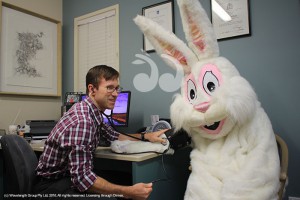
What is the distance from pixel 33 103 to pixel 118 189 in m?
1.67

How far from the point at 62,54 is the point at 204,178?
2120mm

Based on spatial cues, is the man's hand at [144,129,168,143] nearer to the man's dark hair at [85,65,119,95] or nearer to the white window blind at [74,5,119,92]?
the man's dark hair at [85,65,119,95]

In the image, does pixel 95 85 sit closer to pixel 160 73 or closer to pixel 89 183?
pixel 89 183

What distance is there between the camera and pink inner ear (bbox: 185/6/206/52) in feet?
3.66

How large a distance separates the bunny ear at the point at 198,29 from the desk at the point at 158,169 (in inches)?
22.9

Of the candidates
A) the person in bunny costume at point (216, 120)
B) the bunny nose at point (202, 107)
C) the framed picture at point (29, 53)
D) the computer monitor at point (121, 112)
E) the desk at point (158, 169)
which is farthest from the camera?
the framed picture at point (29, 53)

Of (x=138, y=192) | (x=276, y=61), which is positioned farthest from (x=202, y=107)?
(x=276, y=61)

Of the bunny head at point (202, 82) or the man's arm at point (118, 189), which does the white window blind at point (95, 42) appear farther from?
→ the man's arm at point (118, 189)

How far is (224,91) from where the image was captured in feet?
3.23

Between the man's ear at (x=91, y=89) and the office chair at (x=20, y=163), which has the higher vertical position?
the man's ear at (x=91, y=89)

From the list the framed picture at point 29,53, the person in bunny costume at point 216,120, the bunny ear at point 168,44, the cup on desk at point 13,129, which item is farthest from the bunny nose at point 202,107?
the framed picture at point 29,53

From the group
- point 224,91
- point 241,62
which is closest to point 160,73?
point 241,62

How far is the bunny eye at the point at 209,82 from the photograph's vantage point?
1.07 metres

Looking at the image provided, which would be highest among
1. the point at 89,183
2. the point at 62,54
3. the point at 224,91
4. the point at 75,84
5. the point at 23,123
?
the point at 62,54
